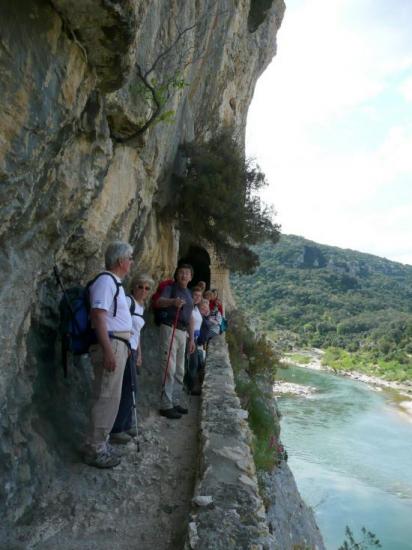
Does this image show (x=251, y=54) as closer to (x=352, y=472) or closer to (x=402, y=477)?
(x=352, y=472)

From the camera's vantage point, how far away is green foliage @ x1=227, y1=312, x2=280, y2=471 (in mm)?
6105

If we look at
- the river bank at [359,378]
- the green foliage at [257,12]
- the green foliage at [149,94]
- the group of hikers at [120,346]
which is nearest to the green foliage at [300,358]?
the river bank at [359,378]

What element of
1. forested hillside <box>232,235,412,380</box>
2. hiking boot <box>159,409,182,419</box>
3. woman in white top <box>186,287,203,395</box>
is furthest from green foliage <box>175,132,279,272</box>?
forested hillside <box>232,235,412,380</box>

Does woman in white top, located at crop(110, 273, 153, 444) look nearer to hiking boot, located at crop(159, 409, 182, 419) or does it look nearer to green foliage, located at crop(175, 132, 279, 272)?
hiking boot, located at crop(159, 409, 182, 419)

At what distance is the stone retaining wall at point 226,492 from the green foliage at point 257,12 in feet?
38.8

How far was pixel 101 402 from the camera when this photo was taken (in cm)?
322

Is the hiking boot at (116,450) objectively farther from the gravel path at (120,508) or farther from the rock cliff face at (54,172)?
the rock cliff face at (54,172)

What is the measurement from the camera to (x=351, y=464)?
755 inches

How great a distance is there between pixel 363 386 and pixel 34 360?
44.1 m

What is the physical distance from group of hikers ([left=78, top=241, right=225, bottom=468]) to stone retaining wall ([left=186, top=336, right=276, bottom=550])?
0.68 m

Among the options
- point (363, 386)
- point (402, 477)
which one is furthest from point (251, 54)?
point (363, 386)

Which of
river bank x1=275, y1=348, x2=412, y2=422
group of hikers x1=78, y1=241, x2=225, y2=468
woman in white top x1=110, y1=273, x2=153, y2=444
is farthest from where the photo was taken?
river bank x1=275, y1=348, x2=412, y2=422

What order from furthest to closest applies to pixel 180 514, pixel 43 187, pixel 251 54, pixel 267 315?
1. pixel 267 315
2. pixel 251 54
3. pixel 180 514
4. pixel 43 187

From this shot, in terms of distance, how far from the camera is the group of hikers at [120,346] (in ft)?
10.4
